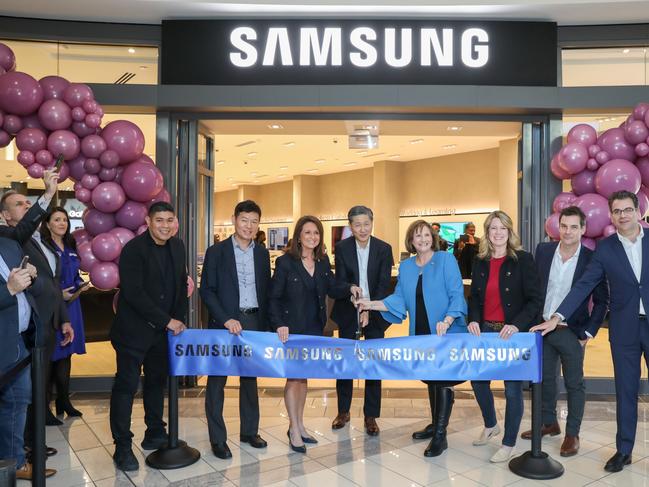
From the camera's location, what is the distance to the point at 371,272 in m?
4.11

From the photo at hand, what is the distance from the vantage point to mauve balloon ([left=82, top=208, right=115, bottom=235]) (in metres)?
4.66

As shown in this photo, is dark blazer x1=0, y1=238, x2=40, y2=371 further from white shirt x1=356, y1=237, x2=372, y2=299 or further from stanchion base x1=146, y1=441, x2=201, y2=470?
white shirt x1=356, y1=237, x2=372, y2=299

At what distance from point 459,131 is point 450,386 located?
3.20 metres

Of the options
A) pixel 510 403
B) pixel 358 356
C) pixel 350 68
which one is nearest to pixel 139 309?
pixel 358 356

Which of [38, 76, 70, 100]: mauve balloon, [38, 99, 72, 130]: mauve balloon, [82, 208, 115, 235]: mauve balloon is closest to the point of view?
[38, 99, 72, 130]: mauve balloon

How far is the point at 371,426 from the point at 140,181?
2674mm

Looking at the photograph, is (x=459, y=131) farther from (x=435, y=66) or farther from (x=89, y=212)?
(x=89, y=212)

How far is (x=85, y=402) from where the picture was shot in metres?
5.06

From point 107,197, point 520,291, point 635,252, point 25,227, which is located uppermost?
point 107,197

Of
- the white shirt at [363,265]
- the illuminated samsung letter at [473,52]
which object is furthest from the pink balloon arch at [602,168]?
the white shirt at [363,265]

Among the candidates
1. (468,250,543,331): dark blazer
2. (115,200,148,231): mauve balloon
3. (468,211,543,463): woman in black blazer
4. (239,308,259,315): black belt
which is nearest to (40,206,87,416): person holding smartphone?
(115,200,148,231): mauve balloon

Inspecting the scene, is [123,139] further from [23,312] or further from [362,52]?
[362,52]

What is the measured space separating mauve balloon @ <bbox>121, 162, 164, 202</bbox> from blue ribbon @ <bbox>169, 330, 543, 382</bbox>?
1.59 metres

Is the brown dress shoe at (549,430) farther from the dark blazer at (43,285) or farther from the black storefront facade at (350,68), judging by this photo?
the dark blazer at (43,285)
